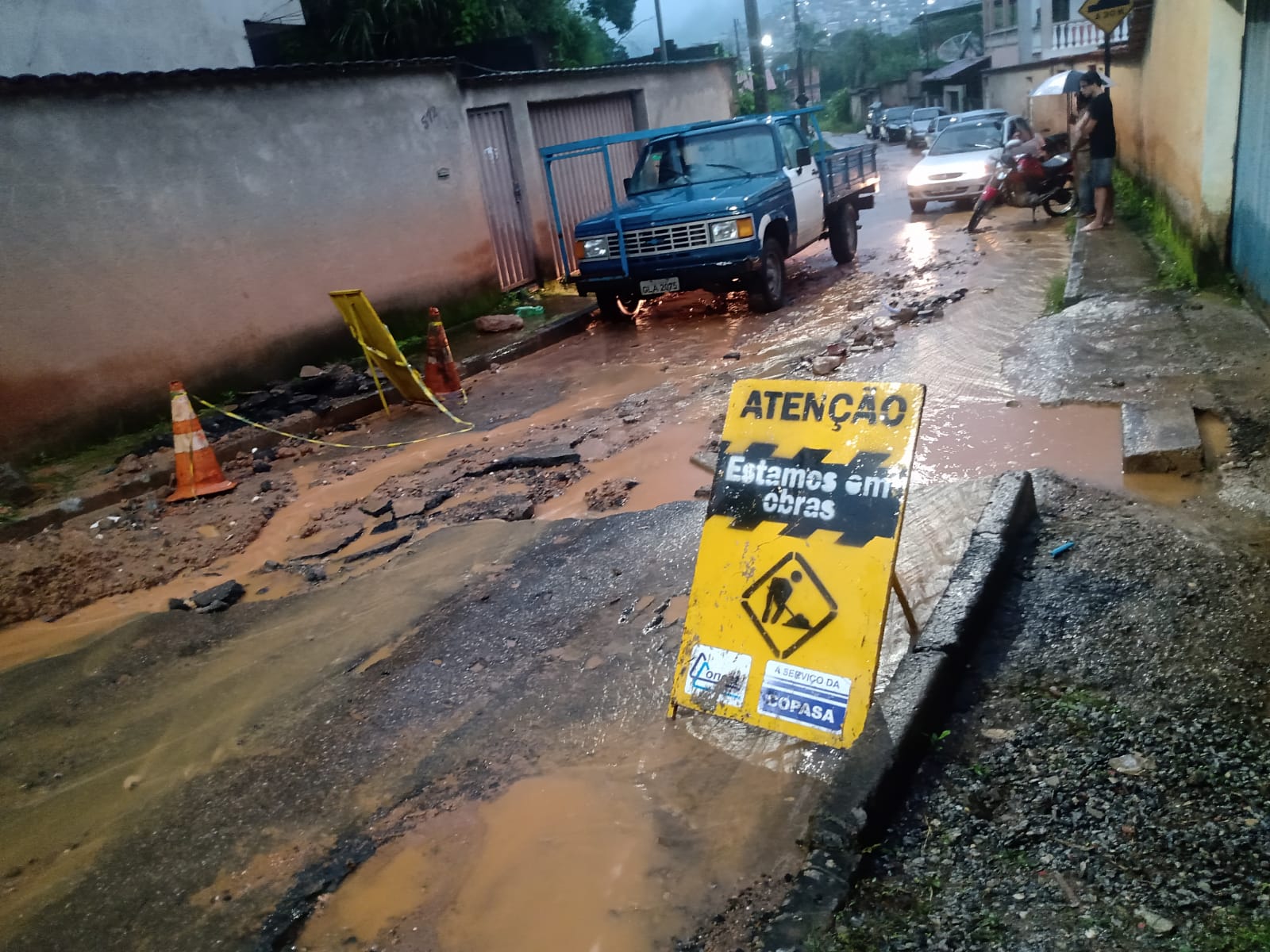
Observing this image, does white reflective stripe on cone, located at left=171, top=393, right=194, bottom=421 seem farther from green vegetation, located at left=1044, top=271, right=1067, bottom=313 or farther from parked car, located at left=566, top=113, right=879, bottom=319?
green vegetation, located at left=1044, top=271, right=1067, bottom=313

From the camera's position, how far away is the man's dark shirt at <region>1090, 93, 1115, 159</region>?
1062 centimetres

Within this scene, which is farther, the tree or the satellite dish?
the satellite dish

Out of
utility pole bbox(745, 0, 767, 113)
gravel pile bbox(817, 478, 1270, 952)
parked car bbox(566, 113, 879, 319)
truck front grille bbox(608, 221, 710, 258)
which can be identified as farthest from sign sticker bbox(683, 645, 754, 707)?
utility pole bbox(745, 0, 767, 113)

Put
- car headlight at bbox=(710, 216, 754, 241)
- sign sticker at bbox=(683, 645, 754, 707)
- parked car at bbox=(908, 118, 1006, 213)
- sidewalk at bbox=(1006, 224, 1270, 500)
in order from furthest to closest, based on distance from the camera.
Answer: parked car at bbox=(908, 118, 1006, 213) → car headlight at bbox=(710, 216, 754, 241) → sidewalk at bbox=(1006, 224, 1270, 500) → sign sticker at bbox=(683, 645, 754, 707)

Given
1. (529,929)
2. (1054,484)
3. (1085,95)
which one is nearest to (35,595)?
(529,929)

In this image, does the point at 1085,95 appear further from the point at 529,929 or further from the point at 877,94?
the point at 877,94

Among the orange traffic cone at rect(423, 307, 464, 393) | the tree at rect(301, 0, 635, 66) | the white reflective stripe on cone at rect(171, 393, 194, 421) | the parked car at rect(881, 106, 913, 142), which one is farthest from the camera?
the parked car at rect(881, 106, 913, 142)

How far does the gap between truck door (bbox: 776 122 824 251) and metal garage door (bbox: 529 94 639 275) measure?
3812 mm

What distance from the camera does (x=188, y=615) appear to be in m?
5.02

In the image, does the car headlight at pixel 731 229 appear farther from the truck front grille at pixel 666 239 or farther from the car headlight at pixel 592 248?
the car headlight at pixel 592 248

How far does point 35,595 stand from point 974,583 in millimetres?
5269

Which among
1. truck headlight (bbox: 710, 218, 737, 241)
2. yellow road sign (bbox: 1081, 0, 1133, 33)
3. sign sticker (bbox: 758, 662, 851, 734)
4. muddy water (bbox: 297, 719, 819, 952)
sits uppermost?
yellow road sign (bbox: 1081, 0, 1133, 33)

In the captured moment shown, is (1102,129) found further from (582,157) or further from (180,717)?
(180,717)

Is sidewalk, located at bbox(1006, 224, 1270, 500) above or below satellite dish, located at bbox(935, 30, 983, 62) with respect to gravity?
below
